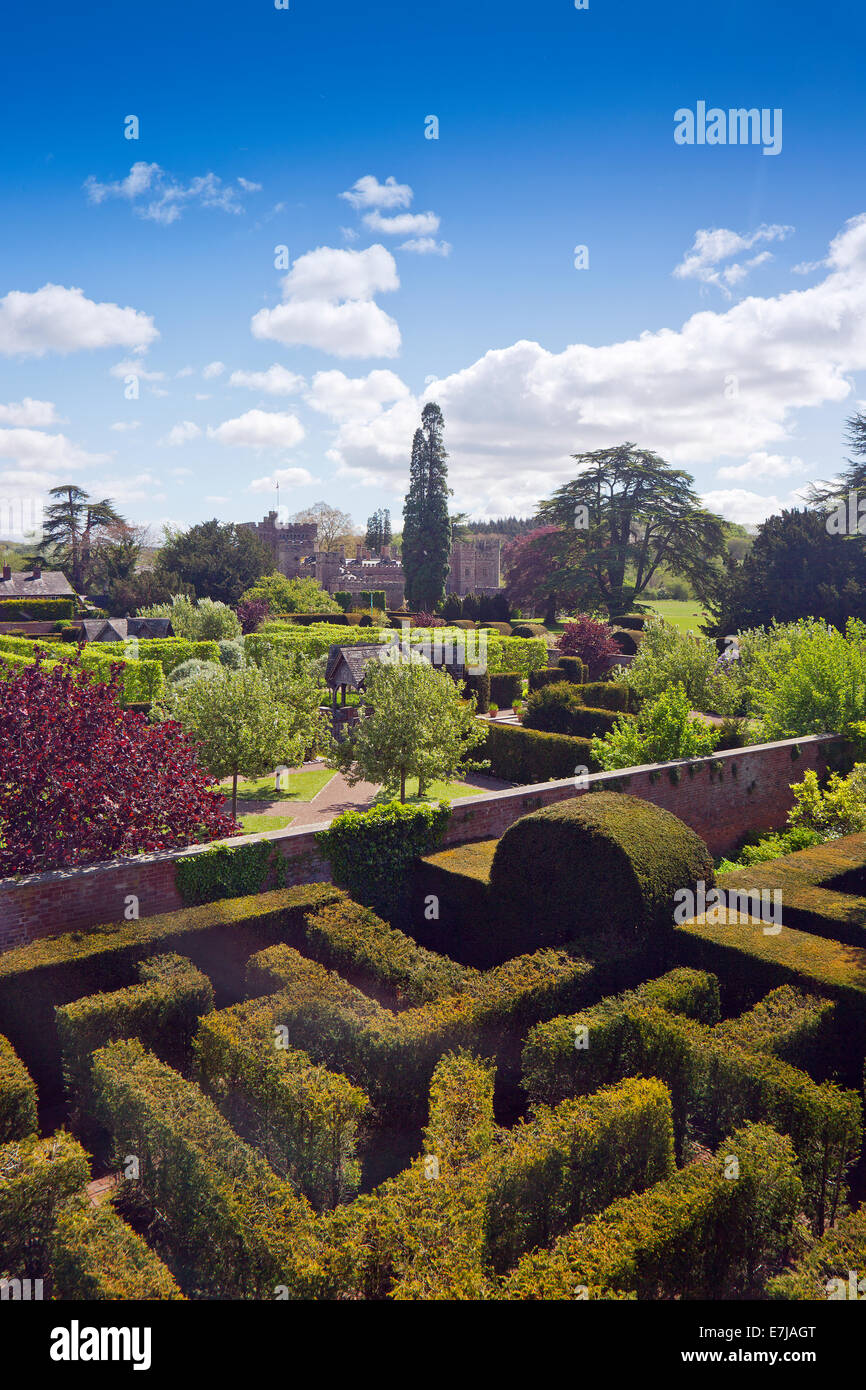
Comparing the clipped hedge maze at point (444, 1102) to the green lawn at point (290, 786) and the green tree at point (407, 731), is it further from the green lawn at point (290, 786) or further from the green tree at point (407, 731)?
the green lawn at point (290, 786)

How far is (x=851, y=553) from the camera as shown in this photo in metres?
39.2

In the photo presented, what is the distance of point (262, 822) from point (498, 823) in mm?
7232

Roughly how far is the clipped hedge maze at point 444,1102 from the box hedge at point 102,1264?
0.02 m

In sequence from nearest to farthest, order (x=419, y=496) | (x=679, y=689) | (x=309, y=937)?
(x=309, y=937)
(x=679, y=689)
(x=419, y=496)

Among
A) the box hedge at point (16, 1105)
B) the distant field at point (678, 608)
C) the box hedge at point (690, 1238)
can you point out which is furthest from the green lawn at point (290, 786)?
the distant field at point (678, 608)

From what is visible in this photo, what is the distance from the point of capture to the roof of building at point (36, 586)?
6969cm

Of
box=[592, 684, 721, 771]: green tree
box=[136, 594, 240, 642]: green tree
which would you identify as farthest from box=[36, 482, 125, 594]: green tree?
box=[592, 684, 721, 771]: green tree

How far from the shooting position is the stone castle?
83562 millimetres

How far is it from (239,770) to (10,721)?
7649 mm

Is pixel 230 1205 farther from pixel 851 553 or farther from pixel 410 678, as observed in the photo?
pixel 851 553

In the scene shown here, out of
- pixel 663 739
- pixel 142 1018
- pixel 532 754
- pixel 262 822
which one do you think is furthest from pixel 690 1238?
pixel 532 754

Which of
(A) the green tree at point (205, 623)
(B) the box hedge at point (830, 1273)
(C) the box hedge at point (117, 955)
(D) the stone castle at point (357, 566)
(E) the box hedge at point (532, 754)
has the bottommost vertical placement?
(B) the box hedge at point (830, 1273)

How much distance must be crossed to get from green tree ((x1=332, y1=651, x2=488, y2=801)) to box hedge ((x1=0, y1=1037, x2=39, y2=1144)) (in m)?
11.3

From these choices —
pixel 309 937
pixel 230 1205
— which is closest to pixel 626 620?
pixel 309 937
